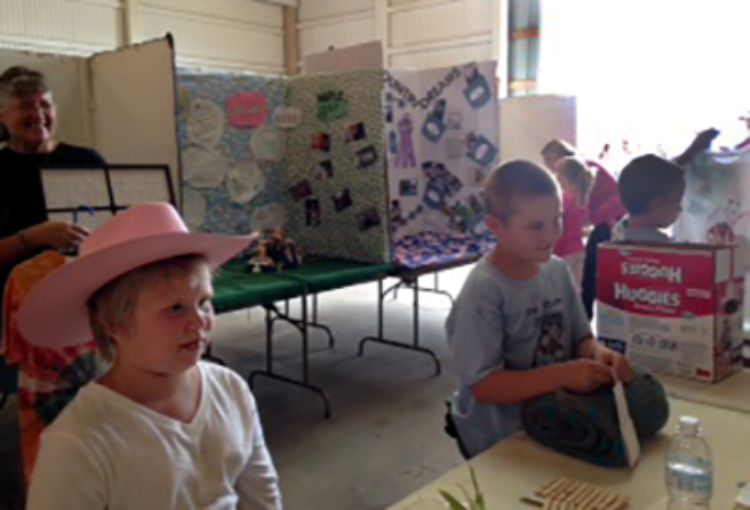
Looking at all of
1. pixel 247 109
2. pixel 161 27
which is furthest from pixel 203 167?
pixel 161 27

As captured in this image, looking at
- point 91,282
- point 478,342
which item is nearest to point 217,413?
point 91,282

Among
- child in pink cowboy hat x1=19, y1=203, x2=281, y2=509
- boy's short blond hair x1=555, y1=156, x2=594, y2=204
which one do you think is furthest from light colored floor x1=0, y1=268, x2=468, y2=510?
child in pink cowboy hat x1=19, y1=203, x2=281, y2=509

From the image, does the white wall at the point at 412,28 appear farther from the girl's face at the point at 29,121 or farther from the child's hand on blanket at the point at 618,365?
the child's hand on blanket at the point at 618,365

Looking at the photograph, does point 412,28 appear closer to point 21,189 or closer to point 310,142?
point 310,142

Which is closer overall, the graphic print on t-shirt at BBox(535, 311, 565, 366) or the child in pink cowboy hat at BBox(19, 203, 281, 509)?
the child in pink cowboy hat at BBox(19, 203, 281, 509)

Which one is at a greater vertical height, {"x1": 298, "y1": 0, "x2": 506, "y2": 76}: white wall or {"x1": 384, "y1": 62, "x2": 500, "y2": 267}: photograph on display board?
{"x1": 298, "y1": 0, "x2": 506, "y2": 76}: white wall

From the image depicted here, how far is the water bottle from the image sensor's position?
0.95 m

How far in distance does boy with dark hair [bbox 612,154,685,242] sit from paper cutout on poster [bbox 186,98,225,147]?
88.2 inches

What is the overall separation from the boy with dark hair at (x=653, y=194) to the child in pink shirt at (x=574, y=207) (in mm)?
1657

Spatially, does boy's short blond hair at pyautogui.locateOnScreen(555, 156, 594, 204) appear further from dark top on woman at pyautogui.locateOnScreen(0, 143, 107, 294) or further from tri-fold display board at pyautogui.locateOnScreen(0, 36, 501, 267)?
dark top on woman at pyautogui.locateOnScreen(0, 143, 107, 294)

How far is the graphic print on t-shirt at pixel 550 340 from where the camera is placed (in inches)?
57.5

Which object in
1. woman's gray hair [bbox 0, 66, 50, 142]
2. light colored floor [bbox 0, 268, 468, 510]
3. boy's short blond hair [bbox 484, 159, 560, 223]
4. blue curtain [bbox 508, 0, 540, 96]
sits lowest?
light colored floor [bbox 0, 268, 468, 510]

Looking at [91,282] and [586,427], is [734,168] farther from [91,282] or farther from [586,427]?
[91,282]

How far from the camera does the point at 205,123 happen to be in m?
3.56
